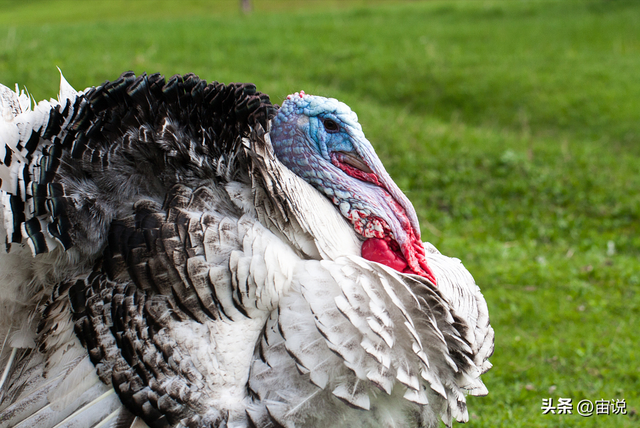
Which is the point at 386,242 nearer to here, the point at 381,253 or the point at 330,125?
the point at 381,253

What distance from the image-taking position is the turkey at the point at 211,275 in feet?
7.39

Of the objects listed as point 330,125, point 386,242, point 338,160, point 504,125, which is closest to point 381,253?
point 386,242

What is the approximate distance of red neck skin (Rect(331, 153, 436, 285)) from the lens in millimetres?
2594

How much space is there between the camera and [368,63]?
10781mm

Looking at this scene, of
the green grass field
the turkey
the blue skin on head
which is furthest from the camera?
the green grass field

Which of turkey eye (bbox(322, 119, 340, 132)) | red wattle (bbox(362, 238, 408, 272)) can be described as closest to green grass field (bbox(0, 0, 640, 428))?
turkey eye (bbox(322, 119, 340, 132))

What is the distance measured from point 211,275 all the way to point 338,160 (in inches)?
29.8

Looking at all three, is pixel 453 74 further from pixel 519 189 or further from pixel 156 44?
pixel 156 44

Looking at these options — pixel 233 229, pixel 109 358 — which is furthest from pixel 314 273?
pixel 109 358

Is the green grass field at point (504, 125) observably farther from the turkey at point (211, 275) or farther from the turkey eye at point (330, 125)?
the turkey at point (211, 275)

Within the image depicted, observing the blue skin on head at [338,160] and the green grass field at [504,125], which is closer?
the blue skin on head at [338,160]

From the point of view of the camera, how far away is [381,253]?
102 inches

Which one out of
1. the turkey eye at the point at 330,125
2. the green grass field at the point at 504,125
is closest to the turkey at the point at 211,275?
the turkey eye at the point at 330,125

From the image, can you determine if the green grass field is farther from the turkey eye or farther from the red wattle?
the red wattle
